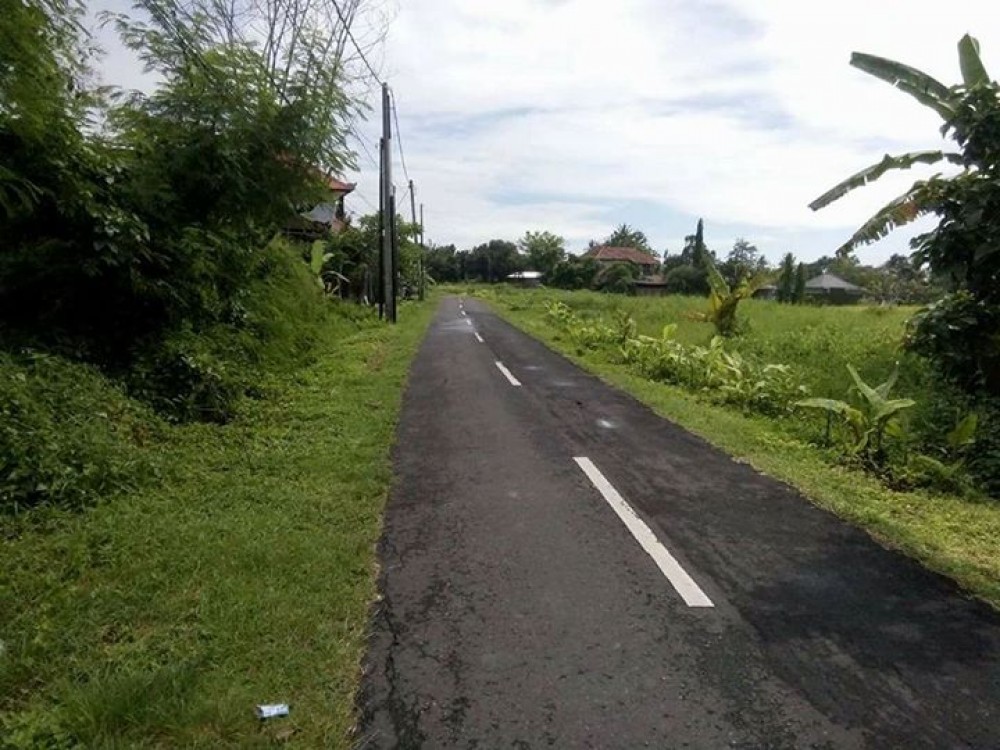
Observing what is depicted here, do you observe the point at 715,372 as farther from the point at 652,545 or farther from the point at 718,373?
the point at 652,545

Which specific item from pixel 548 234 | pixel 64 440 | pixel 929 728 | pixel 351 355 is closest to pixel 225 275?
pixel 351 355

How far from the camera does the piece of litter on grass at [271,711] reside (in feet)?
9.14

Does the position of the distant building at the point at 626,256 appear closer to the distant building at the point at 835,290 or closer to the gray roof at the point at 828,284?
the gray roof at the point at 828,284

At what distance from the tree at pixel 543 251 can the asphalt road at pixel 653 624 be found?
8438 cm

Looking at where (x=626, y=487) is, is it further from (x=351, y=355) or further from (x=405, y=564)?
(x=351, y=355)

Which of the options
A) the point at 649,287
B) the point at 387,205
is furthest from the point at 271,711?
the point at 649,287

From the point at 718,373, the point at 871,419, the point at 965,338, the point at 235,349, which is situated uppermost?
the point at 965,338

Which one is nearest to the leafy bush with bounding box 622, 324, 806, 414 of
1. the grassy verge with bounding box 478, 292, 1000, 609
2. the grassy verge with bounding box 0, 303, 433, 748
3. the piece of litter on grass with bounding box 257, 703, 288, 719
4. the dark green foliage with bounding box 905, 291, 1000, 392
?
the grassy verge with bounding box 478, 292, 1000, 609

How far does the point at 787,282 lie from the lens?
161 ft

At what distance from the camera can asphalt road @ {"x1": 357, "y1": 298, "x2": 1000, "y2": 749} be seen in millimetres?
2830

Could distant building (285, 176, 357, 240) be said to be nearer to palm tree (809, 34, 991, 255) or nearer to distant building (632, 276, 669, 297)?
palm tree (809, 34, 991, 255)

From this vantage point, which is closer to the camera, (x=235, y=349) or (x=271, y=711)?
(x=271, y=711)

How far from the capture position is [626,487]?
603cm

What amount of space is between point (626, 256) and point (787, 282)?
143 ft
